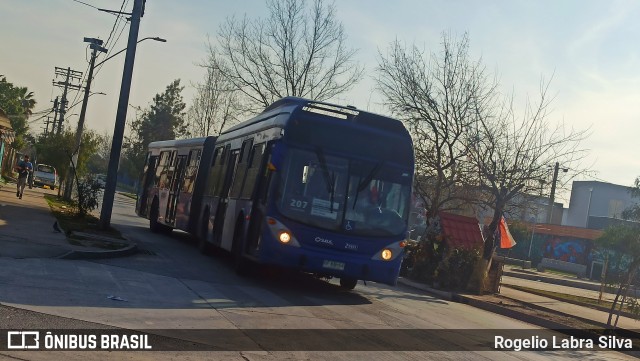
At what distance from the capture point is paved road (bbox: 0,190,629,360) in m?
9.04

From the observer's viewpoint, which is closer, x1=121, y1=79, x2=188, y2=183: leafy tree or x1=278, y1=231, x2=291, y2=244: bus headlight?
x1=278, y1=231, x2=291, y2=244: bus headlight

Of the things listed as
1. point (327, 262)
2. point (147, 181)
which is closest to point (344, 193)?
point (327, 262)

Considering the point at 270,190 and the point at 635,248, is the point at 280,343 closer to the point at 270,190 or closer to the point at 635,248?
the point at 270,190

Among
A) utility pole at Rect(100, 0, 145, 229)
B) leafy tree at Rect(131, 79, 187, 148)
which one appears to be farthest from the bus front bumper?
leafy tree at Rect(131, 79, 187, 148)

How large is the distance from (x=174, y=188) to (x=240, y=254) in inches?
390

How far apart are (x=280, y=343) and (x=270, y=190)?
516 centimetres

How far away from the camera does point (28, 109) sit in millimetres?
89625

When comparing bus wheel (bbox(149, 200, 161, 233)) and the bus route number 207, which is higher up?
the bus route number 207

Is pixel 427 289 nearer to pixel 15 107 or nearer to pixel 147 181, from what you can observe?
pixel 147 181

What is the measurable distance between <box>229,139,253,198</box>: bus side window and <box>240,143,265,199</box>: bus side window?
1.25 ft

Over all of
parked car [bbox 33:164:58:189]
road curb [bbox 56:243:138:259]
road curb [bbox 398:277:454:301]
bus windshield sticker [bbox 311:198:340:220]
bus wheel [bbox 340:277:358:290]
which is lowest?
road curb [bbox 398:277:454:301]

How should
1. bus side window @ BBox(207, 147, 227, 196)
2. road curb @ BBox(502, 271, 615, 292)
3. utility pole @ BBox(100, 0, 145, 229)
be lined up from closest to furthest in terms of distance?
bus side window @ BBox(207, 147, 227, 196) → utility pole @ BBox(100, 0, 145, 229) → road curb @ BBox(502, 271, 615, 292)

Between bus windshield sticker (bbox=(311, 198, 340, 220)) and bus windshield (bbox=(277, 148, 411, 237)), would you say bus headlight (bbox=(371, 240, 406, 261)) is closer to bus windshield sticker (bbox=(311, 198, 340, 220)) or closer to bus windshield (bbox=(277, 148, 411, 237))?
bus windshield (bbox=(277, 148, 411, 237))

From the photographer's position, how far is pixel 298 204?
1409cm
